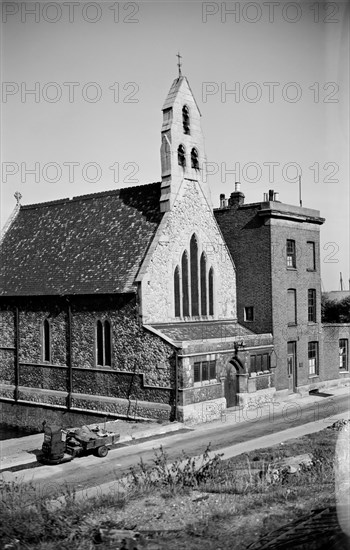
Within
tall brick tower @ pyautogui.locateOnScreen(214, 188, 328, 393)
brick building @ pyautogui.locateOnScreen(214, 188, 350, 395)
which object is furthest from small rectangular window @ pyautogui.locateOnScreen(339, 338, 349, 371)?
tall brick tower @ pyautogui.locateOnScreen(214, 188, 328, 393)

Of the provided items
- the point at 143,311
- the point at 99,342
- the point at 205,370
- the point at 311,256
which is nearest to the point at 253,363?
the point at 205,370

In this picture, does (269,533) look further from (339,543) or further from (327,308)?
(327,308)

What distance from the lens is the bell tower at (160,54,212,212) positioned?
3062cm

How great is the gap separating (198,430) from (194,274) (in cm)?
864

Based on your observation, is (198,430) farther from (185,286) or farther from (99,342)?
(185,286)

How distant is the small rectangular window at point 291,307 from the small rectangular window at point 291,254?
1415 mm

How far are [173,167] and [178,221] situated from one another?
2.64 metres

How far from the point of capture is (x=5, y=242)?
38.8 m

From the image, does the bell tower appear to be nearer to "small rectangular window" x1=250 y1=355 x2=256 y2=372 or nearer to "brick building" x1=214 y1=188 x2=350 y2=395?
"brick building" x1=214 y1=188 x2=350 y2=395

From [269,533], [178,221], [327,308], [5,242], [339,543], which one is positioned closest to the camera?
[339,543]

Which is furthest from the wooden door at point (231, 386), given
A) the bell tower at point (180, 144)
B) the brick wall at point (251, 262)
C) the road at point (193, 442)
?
the bell tower at point (180, 144)

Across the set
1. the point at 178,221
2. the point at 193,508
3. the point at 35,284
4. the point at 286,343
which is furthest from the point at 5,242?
the point at 193,508

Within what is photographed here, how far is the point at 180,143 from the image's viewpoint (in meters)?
31.2

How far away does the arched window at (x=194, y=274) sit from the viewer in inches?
1245
